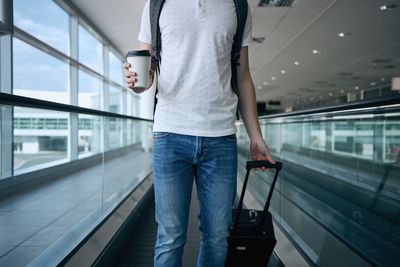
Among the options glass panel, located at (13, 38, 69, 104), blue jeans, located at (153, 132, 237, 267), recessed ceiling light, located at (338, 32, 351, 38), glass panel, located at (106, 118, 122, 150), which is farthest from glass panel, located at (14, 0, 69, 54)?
recessed ceiling light, located at (338, 32, 351, 38)

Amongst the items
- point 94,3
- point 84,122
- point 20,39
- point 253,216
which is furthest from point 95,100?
point 253,216

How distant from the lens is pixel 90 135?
3.63 meters

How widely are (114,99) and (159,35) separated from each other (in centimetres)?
1414

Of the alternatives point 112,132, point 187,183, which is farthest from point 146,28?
point 112,132

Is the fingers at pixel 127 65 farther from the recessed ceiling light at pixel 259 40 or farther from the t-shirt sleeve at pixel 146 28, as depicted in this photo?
the recessed ceiling light at pixel 259 40

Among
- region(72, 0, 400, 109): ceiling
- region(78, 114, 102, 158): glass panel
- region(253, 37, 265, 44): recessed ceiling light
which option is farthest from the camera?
region(253, 37, 265, 44): recessed ceiling light

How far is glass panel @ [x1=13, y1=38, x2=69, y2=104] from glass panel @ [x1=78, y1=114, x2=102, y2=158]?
2.28 meters

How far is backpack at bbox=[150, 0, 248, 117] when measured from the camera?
133 centimetres

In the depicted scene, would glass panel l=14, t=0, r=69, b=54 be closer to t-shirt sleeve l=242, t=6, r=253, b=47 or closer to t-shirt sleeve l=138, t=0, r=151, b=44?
t-shirt sleeve l=138, t=0, r=151, b=44

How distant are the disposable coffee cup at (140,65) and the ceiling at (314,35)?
268 inches

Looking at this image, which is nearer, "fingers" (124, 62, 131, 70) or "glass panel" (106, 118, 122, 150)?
"fingers" (124, 62, 131, 70)

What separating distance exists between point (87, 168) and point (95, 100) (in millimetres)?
9299

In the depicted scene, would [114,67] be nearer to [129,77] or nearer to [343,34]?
[343,34]

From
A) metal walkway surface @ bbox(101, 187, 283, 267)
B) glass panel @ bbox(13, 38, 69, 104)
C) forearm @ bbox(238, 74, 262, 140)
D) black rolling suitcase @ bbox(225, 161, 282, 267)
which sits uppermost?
glass panel @ bbox(13, 38, 69, 104)
